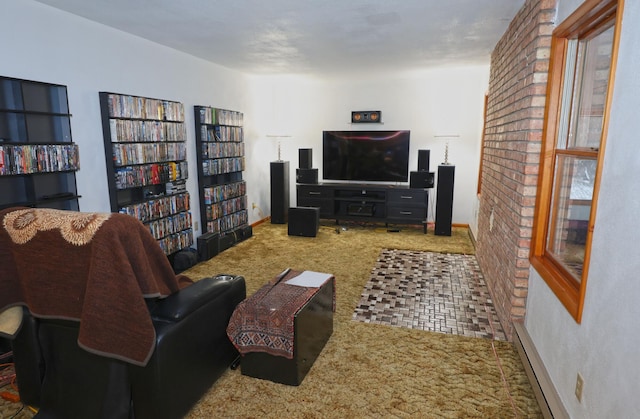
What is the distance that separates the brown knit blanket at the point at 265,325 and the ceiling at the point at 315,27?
2115 millimetres

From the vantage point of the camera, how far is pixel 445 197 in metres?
5.45

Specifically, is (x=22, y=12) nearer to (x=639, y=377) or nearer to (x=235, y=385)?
(x=235, y=385)

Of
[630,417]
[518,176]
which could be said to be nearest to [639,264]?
[630,417]

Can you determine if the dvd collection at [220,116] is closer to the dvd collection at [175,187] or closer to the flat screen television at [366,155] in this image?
the dvd collection at [175,187]

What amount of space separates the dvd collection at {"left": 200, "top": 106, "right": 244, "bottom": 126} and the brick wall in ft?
10.7

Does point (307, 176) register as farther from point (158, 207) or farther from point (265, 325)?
point (265, 325)

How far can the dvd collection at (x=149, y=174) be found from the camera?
3539mm

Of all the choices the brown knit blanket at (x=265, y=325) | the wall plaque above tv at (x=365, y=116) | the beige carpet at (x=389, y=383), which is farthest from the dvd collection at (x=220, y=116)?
the brown knit blanket at (x=265, y=325)

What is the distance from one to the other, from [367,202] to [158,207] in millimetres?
3233

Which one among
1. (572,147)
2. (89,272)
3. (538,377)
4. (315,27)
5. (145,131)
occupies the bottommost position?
(538,377)

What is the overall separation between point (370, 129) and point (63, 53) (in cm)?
439

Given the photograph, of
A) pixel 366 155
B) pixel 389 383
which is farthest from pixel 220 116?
pixel 389 383

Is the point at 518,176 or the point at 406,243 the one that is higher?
the point at 518,176

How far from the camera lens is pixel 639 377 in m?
1.18
